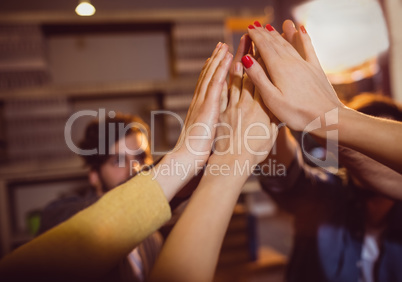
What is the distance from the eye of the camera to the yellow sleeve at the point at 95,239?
1.39ft

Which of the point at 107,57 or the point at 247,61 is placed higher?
the point at 107,57

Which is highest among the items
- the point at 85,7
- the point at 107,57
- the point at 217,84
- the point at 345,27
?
the point at 85,7

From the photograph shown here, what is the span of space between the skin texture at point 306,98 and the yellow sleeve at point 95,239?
1.06ft

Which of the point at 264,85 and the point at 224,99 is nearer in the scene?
the point at 264,85

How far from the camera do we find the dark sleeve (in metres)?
0.89

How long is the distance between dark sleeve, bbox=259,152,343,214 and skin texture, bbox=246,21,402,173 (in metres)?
0.30

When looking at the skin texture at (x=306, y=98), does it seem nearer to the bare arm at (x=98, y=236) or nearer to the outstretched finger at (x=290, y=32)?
the outstretched finger at (x=290, y=32)

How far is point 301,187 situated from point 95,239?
0.73 meters

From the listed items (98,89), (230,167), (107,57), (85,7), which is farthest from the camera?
(107,57)

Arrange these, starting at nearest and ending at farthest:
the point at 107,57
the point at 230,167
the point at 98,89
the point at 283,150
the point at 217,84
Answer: the point at 230,167
the point at 217,84
the point at 283,150
the point at 98,89
the point at 107,57

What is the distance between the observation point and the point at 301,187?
976mm

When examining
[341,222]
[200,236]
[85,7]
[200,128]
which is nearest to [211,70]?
[200,128]

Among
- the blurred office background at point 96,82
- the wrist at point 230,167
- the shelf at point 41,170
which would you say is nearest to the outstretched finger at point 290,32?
the wrist at point 230,167

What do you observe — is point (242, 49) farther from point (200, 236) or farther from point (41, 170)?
point (41, 170)
